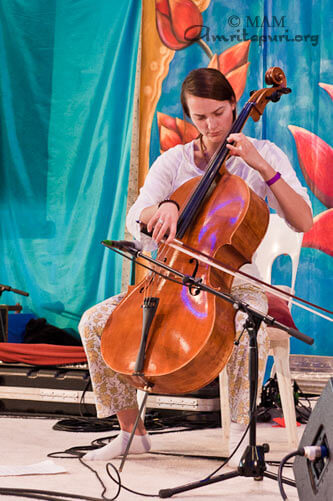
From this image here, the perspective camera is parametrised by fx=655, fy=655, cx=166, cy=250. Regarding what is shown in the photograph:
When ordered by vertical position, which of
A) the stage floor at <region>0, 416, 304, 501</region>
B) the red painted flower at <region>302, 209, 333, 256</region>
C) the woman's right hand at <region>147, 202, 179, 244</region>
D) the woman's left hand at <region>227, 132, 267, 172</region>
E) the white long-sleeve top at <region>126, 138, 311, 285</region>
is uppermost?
the woman's left hand at <region>227, 132, 267, 172</region>

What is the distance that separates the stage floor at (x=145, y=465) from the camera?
1669 millimetres

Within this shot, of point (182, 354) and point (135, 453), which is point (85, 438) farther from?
point (182, 354)

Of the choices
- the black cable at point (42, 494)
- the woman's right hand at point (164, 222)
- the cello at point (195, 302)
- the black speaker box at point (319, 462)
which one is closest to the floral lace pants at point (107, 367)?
the cello at point (195, 302)

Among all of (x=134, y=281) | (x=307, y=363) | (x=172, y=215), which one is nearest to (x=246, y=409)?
(x=172, y=215)

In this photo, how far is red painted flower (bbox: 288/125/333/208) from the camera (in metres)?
3.88

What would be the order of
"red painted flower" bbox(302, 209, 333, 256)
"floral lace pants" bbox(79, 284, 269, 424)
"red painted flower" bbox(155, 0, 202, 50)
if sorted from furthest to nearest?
"red painted flower" bbox(155, 0, 202, 50), "red painted flower" bbox(302, 209, 333, 256), "floral lace pants" bbox(79, 284, 269, 424)

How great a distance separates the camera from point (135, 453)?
7.00 feet

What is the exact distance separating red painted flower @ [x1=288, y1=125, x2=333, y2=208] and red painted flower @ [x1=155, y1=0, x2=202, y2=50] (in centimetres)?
91

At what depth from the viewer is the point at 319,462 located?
1.23 metres

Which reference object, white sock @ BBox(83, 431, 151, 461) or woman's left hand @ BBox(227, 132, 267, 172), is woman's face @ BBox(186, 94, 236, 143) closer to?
woman's left hand @ BBox(227, 132, 267, 172)

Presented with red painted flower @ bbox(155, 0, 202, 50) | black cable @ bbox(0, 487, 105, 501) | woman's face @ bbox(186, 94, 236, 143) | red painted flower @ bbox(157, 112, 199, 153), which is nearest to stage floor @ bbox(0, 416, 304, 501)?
black cable @ bbox(0, 487, 105, 501)

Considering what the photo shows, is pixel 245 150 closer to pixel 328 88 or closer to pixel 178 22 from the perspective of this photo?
pixel 328 88

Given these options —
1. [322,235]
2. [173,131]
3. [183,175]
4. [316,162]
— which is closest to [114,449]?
[183,175]

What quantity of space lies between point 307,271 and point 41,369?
1.70 meters
